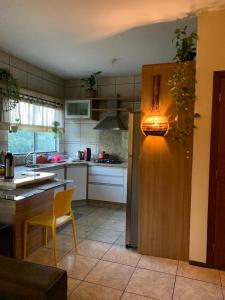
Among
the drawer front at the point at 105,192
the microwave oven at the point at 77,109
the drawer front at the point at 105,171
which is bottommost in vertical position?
the drawer front at the point at 105,192

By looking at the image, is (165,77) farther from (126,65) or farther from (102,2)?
(126,65)

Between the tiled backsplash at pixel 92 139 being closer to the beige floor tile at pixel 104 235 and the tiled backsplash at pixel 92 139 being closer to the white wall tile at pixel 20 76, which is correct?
the white wall tile at pixel 20 76

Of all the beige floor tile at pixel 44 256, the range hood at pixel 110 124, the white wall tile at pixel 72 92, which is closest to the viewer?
the beige floor tile at pixel 44 256

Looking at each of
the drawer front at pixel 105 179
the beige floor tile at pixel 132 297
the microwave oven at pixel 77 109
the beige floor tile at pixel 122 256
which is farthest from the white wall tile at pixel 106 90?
the beige floor tile at pixel 132 297

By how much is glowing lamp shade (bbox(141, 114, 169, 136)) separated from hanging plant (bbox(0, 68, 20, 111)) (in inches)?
81.3

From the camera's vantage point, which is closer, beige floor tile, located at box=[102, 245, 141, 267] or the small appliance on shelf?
beige floor tile, located at box=[102, 245, 141, 267]

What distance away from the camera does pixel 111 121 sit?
14.7ft

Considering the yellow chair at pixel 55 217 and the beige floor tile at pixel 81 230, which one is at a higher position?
the yellow chair at pixel 55 217

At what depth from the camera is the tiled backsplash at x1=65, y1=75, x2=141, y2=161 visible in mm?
4648

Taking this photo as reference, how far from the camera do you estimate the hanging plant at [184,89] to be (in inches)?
93.6

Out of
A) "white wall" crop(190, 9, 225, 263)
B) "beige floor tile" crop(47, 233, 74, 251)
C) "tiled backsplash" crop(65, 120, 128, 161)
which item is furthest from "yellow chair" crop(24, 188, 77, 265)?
"tiled backsplash" crop(65, 120, 128, 161)

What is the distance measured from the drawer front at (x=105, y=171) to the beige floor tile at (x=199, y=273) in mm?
2021

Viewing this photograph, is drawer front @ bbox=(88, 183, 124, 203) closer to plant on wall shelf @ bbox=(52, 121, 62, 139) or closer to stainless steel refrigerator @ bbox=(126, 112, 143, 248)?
plant on wall shelf @ bbox=(52, 121, 62, 139)

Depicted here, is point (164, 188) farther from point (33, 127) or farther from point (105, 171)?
point (33, 127)
